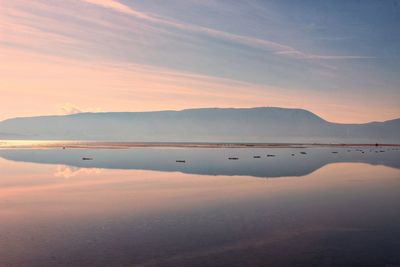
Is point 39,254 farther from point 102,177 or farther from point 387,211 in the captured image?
point 102,177

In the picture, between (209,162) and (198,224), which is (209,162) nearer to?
(209,162)

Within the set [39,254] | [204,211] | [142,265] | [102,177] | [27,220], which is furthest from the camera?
[102,177]

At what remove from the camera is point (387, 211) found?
25.3 meters

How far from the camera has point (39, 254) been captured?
50.5ft

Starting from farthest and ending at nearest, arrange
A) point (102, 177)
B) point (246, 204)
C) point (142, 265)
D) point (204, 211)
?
point (102, 177), point (246, 204), point (204, 211), point (142, 265)

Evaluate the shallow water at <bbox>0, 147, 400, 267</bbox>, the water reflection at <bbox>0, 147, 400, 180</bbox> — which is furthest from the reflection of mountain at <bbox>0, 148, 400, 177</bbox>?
the shallow water at <bbox>0, 147, 400, 267</bbox>

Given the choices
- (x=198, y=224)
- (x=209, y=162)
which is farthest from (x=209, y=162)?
(x=198, y=224)

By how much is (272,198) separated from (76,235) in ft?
51.5

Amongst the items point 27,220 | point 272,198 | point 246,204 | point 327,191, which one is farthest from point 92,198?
point 327,191

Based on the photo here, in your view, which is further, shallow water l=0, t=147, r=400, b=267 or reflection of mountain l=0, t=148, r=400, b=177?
reflection of mountain l=0, t=148, r=400, b=177

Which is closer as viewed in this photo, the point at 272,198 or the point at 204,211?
the point at 204,211

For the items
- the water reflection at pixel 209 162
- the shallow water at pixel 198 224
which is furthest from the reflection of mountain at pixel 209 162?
the shallow water at pixel 198 224

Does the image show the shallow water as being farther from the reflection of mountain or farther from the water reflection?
the water reflection

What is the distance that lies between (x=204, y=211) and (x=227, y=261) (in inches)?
378
